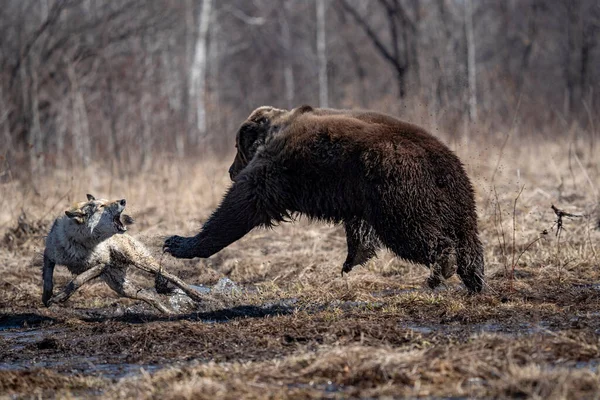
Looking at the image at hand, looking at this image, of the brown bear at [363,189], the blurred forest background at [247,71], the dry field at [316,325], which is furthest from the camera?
the blurred forest background at [247,71]

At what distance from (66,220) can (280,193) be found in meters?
1.82

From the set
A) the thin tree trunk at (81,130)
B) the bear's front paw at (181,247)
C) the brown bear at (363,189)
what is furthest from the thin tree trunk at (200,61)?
the brown bear at (363,189)

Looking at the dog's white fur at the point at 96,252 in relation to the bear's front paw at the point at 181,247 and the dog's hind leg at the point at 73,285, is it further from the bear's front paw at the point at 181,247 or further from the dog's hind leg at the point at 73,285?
the bear's front paw at the point at 181,247

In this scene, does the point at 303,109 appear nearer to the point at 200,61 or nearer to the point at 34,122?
the point at 34,122

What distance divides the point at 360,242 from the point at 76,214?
2.33m

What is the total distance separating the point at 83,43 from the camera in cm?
1941

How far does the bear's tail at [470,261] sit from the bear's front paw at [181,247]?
83.5 inches

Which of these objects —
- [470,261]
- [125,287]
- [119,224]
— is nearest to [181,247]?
[119,224]

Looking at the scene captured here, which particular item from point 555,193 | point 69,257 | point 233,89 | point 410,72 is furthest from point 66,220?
point 233,89

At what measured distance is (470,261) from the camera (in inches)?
248

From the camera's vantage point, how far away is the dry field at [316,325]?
13.2 ft

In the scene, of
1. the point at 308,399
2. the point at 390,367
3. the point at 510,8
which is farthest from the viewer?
the point at 510,8

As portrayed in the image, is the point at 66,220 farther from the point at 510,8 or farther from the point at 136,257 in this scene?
the point at 510,8

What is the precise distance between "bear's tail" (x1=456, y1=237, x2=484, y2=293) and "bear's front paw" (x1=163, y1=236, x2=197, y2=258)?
6.96 feet
